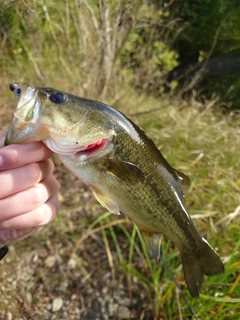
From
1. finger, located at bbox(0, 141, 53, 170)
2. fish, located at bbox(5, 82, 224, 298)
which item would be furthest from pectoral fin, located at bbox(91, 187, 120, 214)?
finger, located at bbox(0, 141, 53, 170)

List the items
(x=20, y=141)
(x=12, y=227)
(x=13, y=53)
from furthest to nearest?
1. (x=13, y=53)
2. (x=12, y=227)
3. (x=20, y=141)

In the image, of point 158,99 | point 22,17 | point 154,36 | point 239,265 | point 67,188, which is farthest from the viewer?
point 158,99

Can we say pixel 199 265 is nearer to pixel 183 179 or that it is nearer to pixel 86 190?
pixel 183 179

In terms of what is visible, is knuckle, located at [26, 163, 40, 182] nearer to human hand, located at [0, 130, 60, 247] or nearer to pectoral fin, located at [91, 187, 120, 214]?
human hand, located at [0, 130, 60, 247]

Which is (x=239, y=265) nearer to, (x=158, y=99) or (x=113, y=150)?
(x=113, y=150)

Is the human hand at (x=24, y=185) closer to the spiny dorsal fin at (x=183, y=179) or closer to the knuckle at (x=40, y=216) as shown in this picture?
the knuckle at (x=40, y=216)

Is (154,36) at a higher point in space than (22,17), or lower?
lower

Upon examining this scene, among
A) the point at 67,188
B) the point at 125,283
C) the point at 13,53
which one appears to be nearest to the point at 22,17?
the point at 13,53

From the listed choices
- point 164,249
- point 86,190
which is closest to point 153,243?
point 164,249
